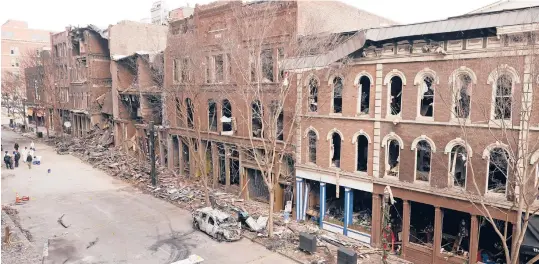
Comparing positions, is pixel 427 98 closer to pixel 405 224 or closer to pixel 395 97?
pixel 395 97

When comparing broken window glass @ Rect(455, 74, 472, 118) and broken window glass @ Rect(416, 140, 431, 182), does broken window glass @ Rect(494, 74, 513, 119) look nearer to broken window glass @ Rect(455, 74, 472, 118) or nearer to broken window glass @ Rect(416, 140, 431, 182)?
broken window glass @ Rect(455, 74, 472, 118)

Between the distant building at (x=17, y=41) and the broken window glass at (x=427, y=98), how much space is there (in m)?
96.1

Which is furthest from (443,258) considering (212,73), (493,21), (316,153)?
(212,73)

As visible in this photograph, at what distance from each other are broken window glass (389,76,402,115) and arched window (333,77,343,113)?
297 centimetres

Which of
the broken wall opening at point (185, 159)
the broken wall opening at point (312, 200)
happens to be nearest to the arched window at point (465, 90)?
the broken wall opening at point (312, 200)

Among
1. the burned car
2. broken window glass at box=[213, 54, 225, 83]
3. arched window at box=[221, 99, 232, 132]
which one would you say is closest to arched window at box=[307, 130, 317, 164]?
the burned car

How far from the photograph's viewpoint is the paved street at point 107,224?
18969 mm

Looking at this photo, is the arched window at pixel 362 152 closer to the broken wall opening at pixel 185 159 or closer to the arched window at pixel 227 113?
the arched window at pixel 227 113

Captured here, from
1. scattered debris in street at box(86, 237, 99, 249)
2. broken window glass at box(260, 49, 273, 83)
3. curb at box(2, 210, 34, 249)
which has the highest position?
broken window glass at box(260, 49, 273, 83)

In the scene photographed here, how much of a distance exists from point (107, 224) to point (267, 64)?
1347cm

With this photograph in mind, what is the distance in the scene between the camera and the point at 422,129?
18234 millimetres

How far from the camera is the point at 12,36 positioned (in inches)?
3893

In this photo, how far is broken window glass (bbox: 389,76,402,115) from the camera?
1939 centimetres

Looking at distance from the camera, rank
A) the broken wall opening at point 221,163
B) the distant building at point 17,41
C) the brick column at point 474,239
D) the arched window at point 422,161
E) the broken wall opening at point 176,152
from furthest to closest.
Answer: the distant building at point 17,41
the broken wall opening at point 176,152
the broken wall opening at point 221,163
the arched window at point 422,161
the brick column at point 474,239
